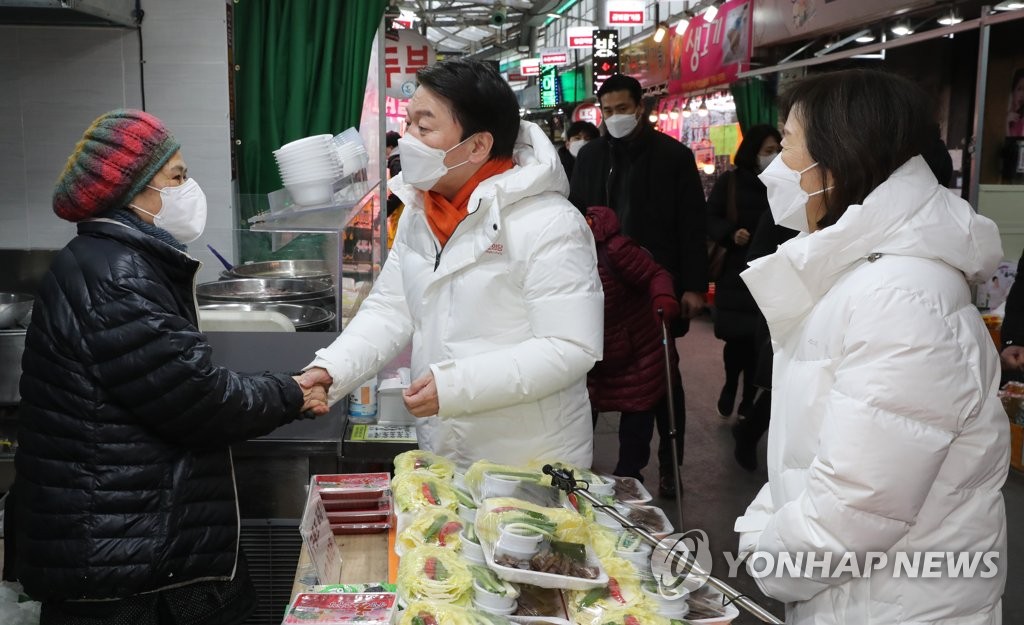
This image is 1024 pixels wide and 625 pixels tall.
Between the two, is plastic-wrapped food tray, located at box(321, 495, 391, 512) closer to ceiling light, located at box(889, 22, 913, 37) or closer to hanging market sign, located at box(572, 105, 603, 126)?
ceiling light, located at box(889, 22, 913, 37)

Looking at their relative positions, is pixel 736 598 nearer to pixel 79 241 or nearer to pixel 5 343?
pixel 79 241

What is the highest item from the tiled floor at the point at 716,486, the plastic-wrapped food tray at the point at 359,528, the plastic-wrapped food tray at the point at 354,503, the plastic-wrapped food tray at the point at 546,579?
the plastic-wrapped food tray at the point at 546,579

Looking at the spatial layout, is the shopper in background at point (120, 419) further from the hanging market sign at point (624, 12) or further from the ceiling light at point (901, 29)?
the hanging market sign at point (624, 12)

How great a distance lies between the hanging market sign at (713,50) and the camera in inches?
491

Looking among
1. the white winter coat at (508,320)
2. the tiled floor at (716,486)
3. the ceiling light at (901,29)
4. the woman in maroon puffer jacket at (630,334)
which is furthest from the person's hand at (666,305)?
the ceiling light at (901,29)

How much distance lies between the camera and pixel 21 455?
220 centimetres

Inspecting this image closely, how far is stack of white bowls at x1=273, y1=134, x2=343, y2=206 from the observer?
3822 millimetres

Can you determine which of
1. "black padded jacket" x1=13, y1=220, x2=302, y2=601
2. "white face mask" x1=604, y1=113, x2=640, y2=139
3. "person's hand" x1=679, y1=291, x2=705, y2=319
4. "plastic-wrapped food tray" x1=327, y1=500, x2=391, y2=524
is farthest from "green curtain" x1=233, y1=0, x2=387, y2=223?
"plastic-wrapped food tray" x1=327, y1=500, x2=391, y2=524

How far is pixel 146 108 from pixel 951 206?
12.6ft

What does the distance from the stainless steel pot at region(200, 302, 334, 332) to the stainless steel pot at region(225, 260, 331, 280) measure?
0.49 meters

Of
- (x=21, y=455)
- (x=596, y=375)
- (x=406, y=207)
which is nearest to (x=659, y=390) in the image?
(x=596, y=375)

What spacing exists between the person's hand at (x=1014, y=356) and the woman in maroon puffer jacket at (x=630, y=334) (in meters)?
1.54

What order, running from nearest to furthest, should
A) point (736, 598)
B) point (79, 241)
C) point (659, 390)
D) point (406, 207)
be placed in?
1. point (736, 598)
2. point (79, 241)
3. point (406, 207)
4. point (659, 390)

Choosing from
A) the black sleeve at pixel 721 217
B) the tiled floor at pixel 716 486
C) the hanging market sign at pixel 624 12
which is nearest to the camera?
the tiled floor at pixel 716 486
